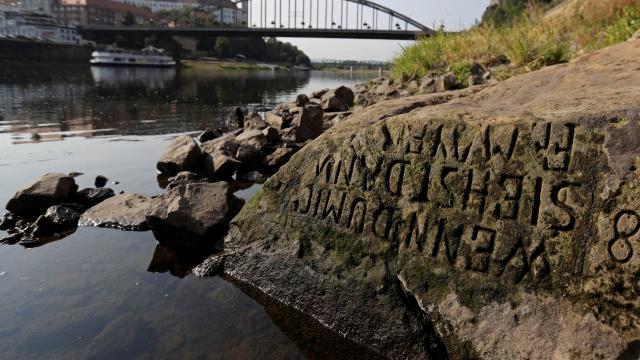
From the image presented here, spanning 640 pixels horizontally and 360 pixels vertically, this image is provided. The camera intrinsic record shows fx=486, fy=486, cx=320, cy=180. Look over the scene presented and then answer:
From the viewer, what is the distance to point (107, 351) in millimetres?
3889

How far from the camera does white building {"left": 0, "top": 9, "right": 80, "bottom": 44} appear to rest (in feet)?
323

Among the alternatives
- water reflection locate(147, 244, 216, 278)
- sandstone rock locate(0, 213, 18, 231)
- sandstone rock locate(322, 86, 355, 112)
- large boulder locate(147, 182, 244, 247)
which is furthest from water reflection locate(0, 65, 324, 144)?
water reflection locate(147, 244, 216, 278)

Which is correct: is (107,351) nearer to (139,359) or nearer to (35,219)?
(139,359)

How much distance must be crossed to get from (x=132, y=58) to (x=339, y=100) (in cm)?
7260

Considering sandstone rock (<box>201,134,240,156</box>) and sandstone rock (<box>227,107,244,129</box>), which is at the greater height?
sandstone rock (<box>227,107,244,129</box>)

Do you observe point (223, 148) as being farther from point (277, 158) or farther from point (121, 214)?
point (121, 214)

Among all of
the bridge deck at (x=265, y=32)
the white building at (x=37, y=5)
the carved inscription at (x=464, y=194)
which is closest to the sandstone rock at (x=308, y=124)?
the carved inscription at (x=464, y=194)

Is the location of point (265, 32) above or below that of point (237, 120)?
above

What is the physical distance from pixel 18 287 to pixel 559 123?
5.17 meters

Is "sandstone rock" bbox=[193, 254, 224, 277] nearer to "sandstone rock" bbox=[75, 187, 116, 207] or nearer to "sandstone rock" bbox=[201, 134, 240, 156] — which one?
"sandstone rock" bbox=[75, 187, 116, 207]

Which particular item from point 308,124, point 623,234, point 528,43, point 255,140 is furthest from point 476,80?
point 623,234

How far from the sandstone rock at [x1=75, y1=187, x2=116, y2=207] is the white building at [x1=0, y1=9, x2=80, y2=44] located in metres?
102

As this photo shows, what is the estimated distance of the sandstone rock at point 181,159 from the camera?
920 cm

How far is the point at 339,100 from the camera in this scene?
51.2 feet
